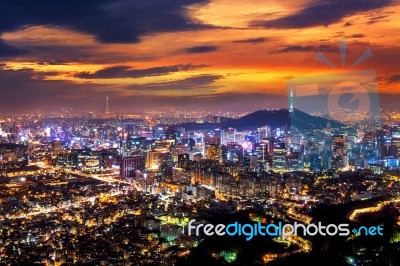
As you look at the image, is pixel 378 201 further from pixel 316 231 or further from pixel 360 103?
pixel 316 231

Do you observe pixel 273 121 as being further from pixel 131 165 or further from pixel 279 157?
pixel 131 165

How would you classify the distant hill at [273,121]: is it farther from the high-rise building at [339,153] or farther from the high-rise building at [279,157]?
the high-rise building at [339,153]

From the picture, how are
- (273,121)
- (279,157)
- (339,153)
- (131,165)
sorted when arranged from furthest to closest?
(131,165)
(273,121)
(279,157)
(339,153)

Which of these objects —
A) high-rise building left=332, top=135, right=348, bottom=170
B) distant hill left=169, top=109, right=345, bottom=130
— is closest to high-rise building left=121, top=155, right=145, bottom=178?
distant hill left=169, top=109, right=345, bottom=130

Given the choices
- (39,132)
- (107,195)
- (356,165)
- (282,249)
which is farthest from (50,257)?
(39,132)

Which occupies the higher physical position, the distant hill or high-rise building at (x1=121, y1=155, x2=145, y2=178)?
the distant hill

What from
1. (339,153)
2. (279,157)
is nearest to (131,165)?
(279,157)

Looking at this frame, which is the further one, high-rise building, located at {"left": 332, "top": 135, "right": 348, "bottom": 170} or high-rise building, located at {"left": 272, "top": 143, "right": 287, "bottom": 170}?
high-rise building, located at {"left": 272, "top": 143, "right": 287, "bottom": 170}

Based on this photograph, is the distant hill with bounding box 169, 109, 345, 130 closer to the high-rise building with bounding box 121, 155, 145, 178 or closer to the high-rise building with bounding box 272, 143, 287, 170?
the high-rise building with bounding box 272, 143, 287, 170

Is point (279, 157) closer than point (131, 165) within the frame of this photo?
Yes

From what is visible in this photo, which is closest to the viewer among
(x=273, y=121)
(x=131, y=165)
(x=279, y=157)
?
(x=279, y=157)
